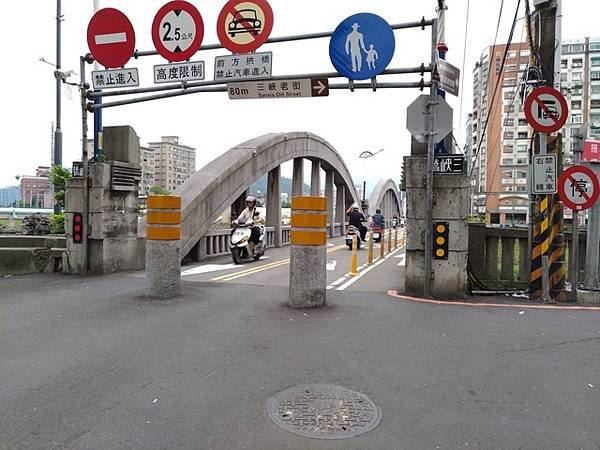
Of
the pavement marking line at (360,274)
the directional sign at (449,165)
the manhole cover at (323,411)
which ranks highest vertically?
the directional sign at (449,165)

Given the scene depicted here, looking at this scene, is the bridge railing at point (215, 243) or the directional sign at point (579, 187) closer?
the directional sign at point (579, 187)

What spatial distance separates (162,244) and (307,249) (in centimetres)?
234

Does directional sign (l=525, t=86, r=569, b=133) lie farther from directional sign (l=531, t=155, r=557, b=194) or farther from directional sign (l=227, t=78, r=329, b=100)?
directional sign (l=227, t=78, r=329, b=100)

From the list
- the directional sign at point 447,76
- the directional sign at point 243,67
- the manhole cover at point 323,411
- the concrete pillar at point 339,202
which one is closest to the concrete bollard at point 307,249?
the directional sign at point 447,76

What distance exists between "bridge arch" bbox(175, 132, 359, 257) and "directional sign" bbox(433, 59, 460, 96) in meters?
6.77

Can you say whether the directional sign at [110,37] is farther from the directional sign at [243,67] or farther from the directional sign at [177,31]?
the directional sign at [243,67]

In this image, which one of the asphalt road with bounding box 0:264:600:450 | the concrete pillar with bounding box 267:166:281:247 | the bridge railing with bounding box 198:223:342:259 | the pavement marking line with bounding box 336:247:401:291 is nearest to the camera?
the asphalt road with bounding box 0:264:600:450

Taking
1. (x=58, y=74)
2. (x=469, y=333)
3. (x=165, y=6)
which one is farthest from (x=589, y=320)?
(x=58, y=74)

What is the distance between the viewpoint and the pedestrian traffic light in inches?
300

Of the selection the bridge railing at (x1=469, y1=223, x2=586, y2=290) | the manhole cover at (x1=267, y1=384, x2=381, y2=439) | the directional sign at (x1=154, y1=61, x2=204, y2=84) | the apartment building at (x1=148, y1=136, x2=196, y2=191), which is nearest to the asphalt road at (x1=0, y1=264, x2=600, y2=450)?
the manhole cover at (x1=267, y1=384, x2=381, y2=439)

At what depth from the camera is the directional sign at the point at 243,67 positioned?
28.5 feet

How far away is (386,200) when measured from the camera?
5197 centimetres

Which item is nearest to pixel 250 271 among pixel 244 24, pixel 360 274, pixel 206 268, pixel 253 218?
pixel 206 268

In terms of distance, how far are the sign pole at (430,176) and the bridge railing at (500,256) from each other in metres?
1.29
